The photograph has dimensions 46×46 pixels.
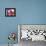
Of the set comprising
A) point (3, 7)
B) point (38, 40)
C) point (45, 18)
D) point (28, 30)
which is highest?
point (3, 7)

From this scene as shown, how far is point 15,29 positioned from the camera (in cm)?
336

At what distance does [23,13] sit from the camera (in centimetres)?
337

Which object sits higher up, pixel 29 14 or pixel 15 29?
pixel 29 14

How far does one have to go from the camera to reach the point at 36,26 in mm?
3268

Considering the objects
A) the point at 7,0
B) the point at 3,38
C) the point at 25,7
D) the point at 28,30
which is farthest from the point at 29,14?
the point at 3,38

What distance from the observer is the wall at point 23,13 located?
3.36m

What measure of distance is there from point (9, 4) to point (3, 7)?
186 mm

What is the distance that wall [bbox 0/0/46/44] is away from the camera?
3357 mm

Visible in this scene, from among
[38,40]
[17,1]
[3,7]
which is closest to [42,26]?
[38,40]

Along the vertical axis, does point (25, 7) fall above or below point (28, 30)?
above

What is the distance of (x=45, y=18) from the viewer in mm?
3369

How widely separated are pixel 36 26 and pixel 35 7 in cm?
54

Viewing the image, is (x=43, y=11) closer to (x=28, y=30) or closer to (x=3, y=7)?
(x=28, y=30)

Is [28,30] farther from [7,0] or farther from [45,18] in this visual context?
[7,0]
